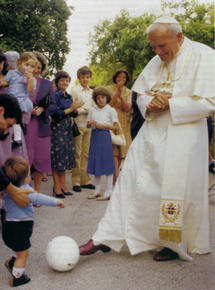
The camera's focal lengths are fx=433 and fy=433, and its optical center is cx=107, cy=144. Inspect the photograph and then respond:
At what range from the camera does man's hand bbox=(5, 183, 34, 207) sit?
326 cm

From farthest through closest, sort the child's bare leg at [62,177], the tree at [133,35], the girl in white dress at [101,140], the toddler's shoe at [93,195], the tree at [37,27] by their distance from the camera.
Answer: the tree at [133,35] → the tree at [37,27] → the child's bare leg at [62,177] → the girl in white dress at [101,140] → the toddler's shoe at [93,195]

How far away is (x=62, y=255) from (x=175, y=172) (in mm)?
1230

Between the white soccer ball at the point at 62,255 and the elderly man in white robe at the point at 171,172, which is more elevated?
the elderly man in white robe at the point at 171,172

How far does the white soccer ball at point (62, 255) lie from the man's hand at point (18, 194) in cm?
49

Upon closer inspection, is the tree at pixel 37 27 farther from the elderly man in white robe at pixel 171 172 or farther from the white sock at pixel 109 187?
the elderly man in white robe at pixel 171 172

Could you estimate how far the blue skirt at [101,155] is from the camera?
7031mm

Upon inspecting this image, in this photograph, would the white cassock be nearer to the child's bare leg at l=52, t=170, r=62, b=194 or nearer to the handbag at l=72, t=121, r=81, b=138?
the child's bare leg at l=52, t=170, r=62, b=194

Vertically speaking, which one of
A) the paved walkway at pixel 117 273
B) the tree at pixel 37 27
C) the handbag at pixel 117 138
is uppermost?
the tree at pixel 37 27

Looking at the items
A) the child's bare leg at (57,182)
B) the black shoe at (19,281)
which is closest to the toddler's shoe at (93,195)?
the child's bare leg at (57,182)

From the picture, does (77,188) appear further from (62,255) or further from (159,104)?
(62,255)

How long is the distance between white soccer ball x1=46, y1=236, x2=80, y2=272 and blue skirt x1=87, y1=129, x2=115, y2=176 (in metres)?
3.45

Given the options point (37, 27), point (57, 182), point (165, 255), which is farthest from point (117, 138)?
point (37, 27)

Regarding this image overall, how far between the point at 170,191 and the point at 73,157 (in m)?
3.57

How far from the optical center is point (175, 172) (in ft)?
12.7
